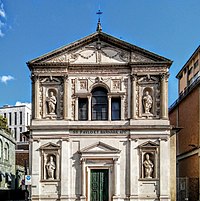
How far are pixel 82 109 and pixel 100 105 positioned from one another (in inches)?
Answer: 46.1

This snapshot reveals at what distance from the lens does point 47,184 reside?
29141 millimetres

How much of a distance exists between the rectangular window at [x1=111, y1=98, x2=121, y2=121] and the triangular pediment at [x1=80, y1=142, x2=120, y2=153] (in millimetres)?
1803

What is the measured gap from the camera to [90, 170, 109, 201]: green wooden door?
29.2 metres

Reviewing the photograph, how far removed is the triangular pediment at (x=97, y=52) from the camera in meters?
30.1

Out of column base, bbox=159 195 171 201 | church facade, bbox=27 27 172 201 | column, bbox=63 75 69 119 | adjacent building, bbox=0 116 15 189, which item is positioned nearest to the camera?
column base, bbox=159 195 171 201

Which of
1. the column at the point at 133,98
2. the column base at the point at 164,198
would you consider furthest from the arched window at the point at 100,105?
Answer: the column base at the point at 164,198

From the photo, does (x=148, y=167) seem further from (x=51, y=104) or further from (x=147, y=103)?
(x=51, y=104)

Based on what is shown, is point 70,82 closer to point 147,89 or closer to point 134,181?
point 147,89

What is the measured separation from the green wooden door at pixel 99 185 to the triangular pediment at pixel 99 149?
1280mm

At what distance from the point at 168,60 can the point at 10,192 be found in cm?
1886

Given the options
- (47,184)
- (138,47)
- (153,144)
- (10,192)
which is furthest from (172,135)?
(10,192)

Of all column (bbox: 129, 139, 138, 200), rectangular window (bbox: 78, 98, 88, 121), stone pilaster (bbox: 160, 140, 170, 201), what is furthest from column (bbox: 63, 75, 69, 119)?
stone pilaster (bbox: 160, 140, 170, 201)

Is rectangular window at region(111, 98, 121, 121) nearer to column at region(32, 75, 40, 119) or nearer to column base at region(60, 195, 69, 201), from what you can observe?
column at region(32, 75, 40, 119)

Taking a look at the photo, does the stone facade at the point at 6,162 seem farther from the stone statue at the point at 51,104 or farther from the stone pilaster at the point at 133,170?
the stone pilaster at the point at 133,170
